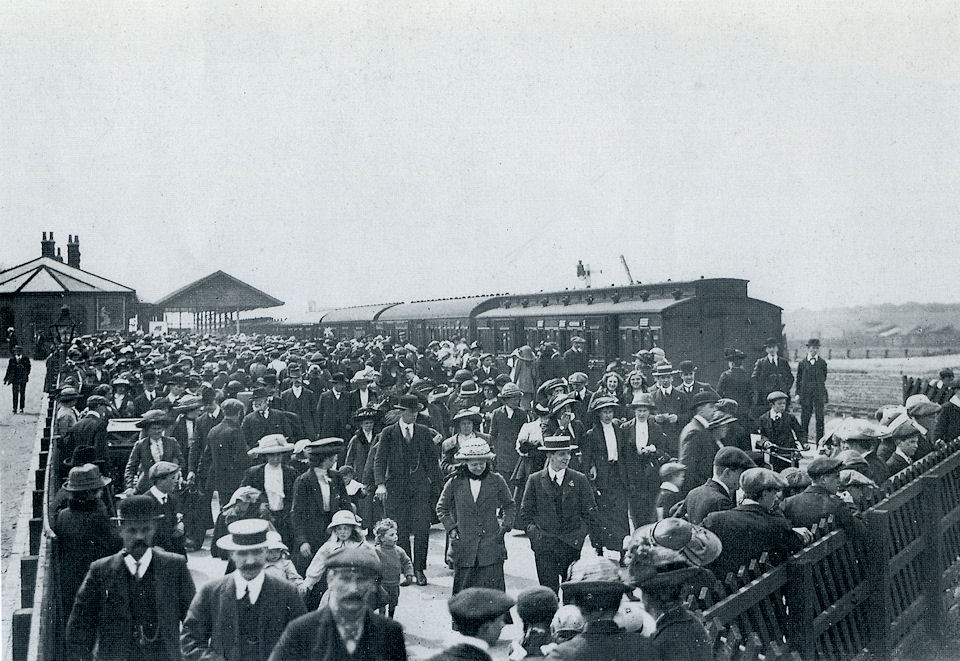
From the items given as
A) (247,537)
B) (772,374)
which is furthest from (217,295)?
(247,537)

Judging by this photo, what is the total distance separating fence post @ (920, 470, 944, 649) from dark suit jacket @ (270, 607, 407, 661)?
193 inches

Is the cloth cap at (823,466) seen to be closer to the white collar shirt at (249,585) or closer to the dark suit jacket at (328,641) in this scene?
the dark suit jacket at (328,641)

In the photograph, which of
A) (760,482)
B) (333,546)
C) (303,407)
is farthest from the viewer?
(303,407)

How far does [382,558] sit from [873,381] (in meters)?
18.7

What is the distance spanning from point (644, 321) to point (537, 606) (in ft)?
42.9

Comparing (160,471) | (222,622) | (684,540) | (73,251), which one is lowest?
(222,622)

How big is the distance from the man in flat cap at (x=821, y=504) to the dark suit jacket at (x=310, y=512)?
3.29 m

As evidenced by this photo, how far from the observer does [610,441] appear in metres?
7.20

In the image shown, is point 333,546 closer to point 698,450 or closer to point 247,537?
point 247,537

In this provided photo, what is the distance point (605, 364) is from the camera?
16688 millimetres

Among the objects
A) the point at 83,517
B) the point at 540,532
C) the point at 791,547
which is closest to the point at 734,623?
the point at 791,547

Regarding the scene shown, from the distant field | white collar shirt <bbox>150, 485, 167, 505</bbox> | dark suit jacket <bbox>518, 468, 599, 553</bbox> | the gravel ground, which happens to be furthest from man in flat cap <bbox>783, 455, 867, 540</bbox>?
the distant field

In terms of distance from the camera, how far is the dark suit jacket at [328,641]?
3.02m

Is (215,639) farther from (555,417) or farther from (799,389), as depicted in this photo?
(799,389)
